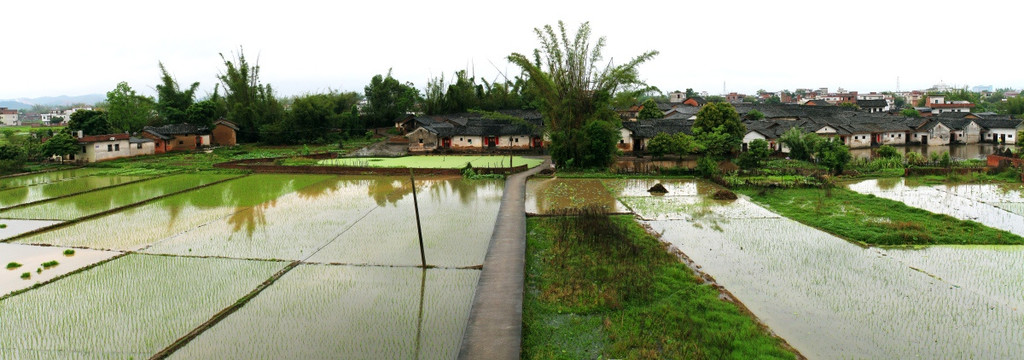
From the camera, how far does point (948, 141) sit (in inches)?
1340

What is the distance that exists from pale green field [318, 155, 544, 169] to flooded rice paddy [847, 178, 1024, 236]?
1323 centimetres

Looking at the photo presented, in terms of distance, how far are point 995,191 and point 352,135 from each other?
34.5m

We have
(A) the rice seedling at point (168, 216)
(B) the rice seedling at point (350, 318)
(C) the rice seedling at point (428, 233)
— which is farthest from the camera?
(A) the rice seedling at point (168, 216)

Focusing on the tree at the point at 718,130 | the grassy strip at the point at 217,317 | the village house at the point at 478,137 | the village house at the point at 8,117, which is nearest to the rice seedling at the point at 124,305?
the grassy strip at the point at 217,317

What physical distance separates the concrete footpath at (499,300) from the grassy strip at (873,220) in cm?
709

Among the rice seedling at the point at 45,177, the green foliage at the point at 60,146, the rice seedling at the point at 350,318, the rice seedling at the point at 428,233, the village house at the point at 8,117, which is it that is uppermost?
the village house at the point at 8,117

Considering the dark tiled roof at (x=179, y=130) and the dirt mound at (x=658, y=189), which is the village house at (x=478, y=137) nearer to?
the dirt mound at (x=658, y=189)

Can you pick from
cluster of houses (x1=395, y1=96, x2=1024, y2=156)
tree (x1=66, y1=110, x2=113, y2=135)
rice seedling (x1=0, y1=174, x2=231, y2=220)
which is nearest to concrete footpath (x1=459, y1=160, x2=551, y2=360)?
rice seedling (x1=0, y1=174, x2=231, y2=220)

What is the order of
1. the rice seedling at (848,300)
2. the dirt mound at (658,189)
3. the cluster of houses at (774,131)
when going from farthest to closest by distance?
the cluster of houses at (774,131)
the dirt mound at (658,189)
the rice seedling at (848,300)

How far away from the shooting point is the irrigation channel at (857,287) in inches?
286

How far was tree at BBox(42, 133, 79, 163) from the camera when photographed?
27.2 m

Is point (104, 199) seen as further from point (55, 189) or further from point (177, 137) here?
point (177, 137)

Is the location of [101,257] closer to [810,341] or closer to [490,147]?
[810,341]

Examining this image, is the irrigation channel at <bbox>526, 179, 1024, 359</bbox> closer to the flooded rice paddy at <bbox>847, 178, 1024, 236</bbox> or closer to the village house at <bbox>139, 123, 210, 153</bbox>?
the flooded rice paddy at <bbox>847, 178, 1024, 236</bbox>
